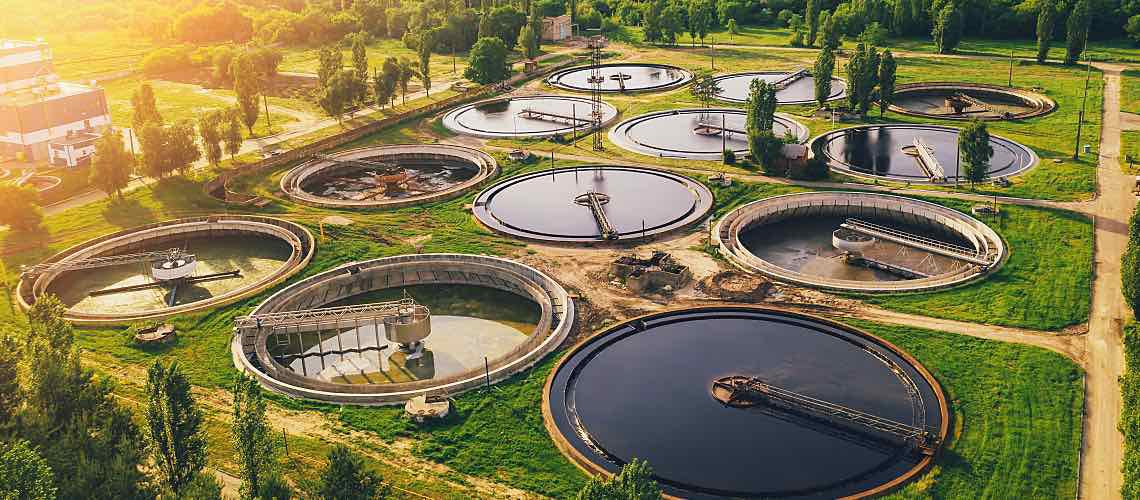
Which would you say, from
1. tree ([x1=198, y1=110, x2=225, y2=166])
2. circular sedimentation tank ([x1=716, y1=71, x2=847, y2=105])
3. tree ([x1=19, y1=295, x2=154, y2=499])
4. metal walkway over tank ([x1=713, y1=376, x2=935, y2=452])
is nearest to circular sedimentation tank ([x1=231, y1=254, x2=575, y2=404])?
tree ([x1=19, y1=295, x2=154, y2=499])

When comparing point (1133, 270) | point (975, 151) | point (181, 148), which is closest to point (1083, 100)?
point (975, 151)

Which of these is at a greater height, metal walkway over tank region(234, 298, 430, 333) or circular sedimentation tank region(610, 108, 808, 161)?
circular sedimentation tank region(610, 108, 808, 161)

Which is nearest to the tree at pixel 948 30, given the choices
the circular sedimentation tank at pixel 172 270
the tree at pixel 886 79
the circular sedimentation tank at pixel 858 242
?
the tree at pixel 886 79

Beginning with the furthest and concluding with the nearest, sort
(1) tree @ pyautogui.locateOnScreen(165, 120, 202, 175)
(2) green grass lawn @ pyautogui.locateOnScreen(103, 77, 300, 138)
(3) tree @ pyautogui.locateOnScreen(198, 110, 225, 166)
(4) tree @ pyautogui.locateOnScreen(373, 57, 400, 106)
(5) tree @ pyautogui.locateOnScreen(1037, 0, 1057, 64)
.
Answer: (5) tree @ pyautogui.locateOnScreen(1037, 0, 1057, 64)
(2) green grass lawn @ pyautogui.locateOnScreen(103, 77, 300, 138)
(4) tree @ pyautogui.locateOnScreen(373, 57, 400, 106)
(3) tree @ pyautogui.locateOnScreen(198, 110, 225, 166)
(1) tree @ pyautogui.locateOnScreen(165, 120, 202, 175)

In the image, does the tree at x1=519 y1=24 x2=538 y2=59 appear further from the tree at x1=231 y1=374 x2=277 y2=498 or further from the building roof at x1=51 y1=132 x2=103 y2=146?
the tree at x1=231 y1=374 x2=277 y2=498

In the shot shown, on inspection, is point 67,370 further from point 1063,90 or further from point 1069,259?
point 1063,90

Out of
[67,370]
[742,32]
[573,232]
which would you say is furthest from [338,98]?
[742,32]

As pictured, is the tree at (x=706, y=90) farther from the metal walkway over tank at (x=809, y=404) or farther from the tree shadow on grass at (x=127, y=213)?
the metal walkway over tank at (x=809, y=404)

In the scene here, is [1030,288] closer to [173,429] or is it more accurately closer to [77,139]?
[173,429]
